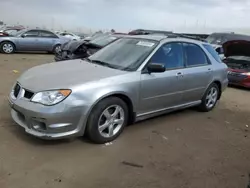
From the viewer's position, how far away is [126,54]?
534cm

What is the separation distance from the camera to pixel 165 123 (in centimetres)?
571

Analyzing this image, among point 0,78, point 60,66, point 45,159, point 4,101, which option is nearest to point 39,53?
point 0,78

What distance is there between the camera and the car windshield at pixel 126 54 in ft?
16.6

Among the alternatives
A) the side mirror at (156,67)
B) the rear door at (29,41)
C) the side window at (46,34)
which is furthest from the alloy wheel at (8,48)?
the side mirror at (156,67)

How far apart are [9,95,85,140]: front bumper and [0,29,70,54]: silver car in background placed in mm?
13293

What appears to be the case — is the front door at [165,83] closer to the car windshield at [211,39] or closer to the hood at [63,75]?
the hood at [63,75]

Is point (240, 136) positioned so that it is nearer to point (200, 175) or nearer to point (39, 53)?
point (200, 175)

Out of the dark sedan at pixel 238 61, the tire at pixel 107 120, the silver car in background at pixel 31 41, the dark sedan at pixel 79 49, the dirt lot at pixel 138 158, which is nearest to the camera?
the dirt lot at pixel 138 158

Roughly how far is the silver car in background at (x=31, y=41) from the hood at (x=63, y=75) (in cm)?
1236

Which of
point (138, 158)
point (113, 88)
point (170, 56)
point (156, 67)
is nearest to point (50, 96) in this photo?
point (113, 88)

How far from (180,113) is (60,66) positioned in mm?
2746

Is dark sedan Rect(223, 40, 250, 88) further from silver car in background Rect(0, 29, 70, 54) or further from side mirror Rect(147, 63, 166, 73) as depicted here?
silver car in background Rect(0, 29, 70, 54)

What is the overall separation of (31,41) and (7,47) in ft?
4.33

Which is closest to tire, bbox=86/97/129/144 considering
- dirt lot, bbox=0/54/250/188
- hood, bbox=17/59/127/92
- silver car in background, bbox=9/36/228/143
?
silver car in background, bbox=9/36/228/143
